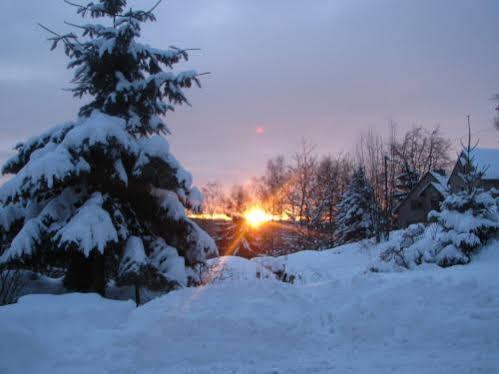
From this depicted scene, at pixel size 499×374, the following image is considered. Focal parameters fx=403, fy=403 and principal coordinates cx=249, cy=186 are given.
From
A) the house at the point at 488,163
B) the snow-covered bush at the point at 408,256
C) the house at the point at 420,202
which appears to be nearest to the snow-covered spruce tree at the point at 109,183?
A: the snow-covered bush at the point at 408,256

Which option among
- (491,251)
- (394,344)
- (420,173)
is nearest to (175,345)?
(394,344)

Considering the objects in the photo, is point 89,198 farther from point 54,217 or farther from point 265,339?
point 265,339

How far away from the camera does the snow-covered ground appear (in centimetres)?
436

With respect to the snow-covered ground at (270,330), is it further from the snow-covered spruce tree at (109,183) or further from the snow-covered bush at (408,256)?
the snow-covered bush at (408,256)

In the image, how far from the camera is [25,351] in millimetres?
4449

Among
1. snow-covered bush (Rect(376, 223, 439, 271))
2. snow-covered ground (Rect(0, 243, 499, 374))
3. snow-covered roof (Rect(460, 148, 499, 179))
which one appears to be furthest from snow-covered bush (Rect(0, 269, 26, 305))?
snow-covered roof (Rect(460, 148, 499, 179))

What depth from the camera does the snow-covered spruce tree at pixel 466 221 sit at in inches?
396

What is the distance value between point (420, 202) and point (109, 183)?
3475 cm

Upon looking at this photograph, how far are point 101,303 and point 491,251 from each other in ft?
30.3

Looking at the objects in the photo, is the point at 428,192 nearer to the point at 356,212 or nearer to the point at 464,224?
the point at 356,212

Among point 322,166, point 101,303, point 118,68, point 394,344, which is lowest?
point 394,344

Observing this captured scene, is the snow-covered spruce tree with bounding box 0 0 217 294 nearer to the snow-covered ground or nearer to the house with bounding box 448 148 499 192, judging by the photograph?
the snow-covered ground

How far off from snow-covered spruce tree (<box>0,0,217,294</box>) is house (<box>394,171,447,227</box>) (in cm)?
3074

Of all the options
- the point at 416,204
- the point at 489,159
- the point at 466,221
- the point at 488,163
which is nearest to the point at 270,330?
the point at 466,221
